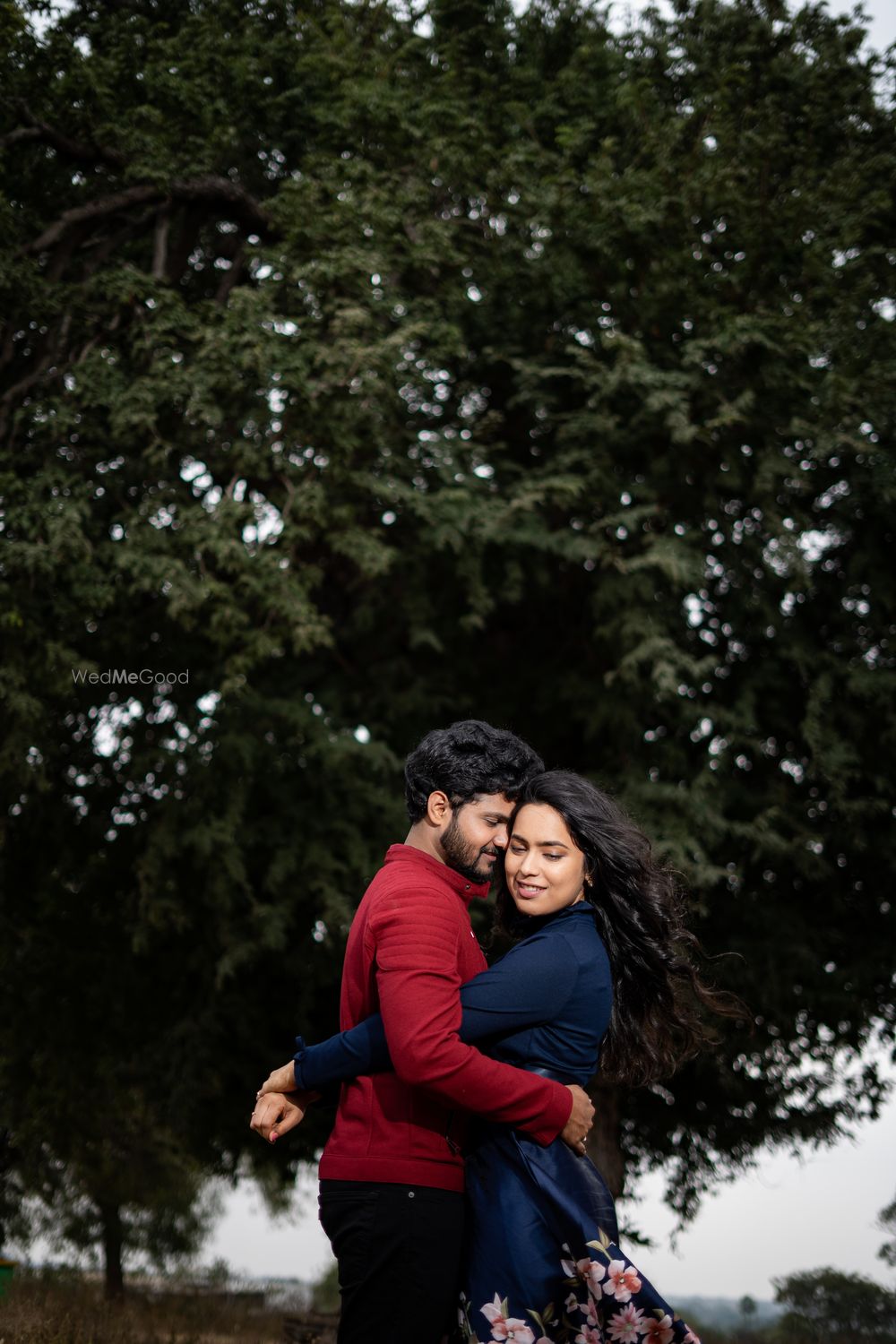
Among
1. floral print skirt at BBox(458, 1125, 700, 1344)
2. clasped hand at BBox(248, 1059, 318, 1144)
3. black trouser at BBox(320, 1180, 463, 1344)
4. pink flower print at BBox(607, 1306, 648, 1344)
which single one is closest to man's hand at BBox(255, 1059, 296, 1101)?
clasped hand at BBox(248, 1059, 318, 1144)

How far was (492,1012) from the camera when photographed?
9.52 ft

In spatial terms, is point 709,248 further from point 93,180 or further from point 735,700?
point 93,180

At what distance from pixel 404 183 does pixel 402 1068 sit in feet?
32.9

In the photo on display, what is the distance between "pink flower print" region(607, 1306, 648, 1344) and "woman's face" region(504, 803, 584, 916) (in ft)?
3.02

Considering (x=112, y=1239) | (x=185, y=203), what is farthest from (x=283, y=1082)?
(x=112, y=1239)

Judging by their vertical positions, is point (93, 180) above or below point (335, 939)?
above

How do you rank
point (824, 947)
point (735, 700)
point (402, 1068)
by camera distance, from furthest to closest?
point (824, 947), point (735, 700), point (402, 1068)

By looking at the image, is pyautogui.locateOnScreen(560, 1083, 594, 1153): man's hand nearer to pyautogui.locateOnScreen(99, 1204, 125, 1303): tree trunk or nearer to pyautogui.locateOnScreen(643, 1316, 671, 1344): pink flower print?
pyautogui.locateOnScreen(643, 1316, 671, 1344): pink flower print

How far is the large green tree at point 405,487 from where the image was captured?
9.83 m

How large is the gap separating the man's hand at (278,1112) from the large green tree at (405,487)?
5.98 metres

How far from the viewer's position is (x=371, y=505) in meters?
11.5

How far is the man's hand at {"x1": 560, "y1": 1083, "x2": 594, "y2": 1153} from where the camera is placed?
290 cm

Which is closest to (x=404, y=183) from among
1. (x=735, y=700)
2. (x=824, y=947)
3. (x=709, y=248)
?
(x=709, y=248)

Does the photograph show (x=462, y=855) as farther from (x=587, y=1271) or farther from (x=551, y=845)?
(x=587, y=1271)
